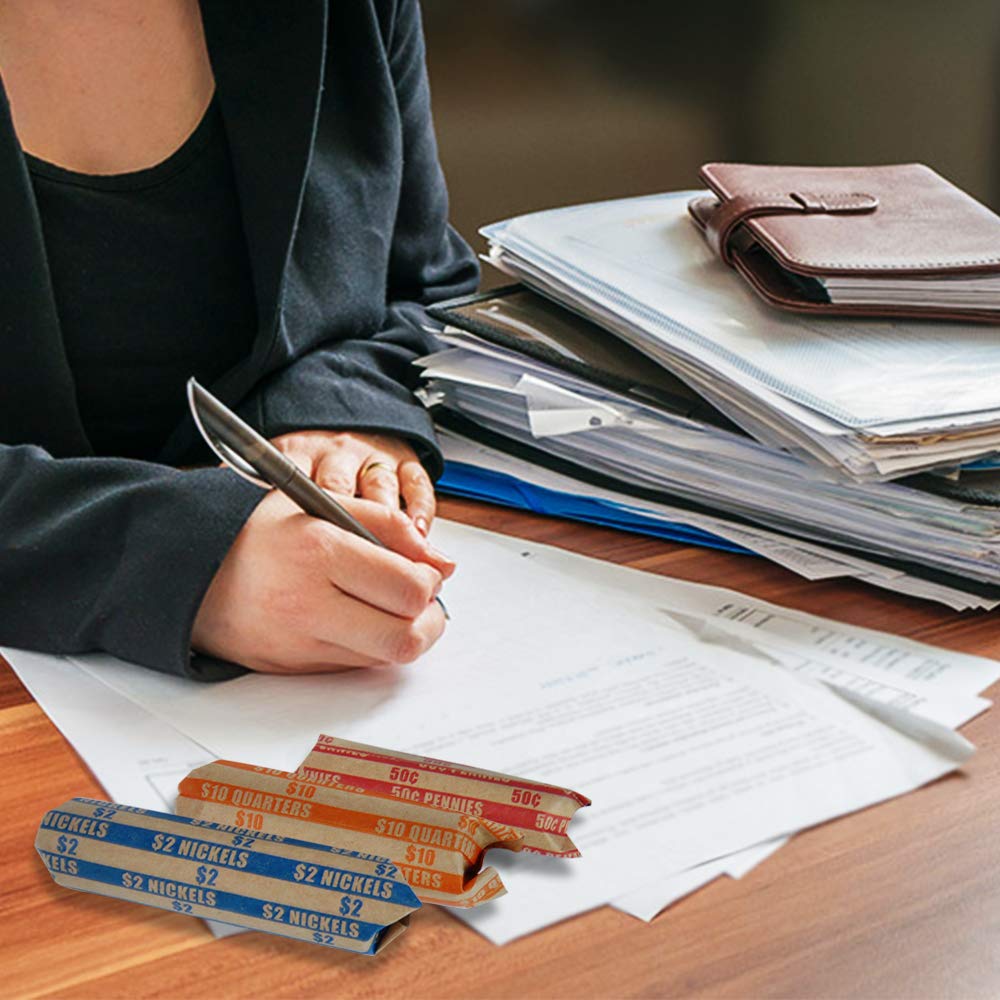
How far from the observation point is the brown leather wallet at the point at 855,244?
77 cm

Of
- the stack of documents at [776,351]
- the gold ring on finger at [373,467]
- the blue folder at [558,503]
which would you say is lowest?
the blue folder at [558,503]

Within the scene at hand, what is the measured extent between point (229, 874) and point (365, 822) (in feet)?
→ 0.17

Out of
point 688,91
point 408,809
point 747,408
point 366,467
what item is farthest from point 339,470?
point 688,91

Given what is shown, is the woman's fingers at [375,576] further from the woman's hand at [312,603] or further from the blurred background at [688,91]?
the blurred background at [688,91]

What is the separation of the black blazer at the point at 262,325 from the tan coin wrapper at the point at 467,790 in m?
0.14

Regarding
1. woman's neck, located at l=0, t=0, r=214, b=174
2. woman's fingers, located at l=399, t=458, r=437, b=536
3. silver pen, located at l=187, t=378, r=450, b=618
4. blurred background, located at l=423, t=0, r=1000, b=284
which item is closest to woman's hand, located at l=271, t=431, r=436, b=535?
woman's fingers, located at l=399, t=458, r=437, b=536

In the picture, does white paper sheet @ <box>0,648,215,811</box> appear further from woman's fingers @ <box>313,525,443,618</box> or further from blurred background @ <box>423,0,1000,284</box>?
blurred background @ <box>423,0,1000,284</box>

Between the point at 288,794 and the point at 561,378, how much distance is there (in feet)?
1.26

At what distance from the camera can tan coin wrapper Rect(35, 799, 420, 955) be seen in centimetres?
44

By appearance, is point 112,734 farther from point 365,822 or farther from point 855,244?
point 855,244

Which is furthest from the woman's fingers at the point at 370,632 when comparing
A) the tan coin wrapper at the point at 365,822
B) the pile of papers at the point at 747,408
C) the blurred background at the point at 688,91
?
the blurred background at the point at 688,91

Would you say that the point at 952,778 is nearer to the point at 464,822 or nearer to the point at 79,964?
the point at 464,822

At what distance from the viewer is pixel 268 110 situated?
0.87 metres

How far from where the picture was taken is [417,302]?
1.07 m
